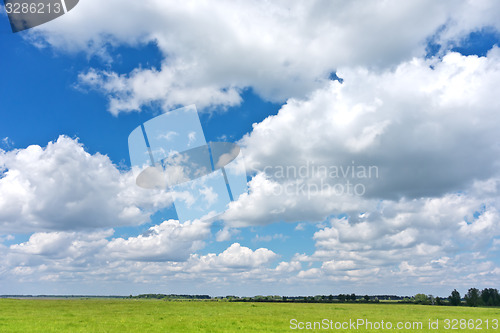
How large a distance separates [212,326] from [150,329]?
579cm

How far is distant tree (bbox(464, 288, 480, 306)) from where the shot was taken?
160m

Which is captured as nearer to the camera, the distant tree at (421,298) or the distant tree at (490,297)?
the distant tree at (421,298)

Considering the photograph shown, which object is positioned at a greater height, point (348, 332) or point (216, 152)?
point (216, 152)

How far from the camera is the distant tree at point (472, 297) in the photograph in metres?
160

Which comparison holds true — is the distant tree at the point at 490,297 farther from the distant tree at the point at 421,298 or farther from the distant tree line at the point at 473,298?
the distant tree at the point at 421,298

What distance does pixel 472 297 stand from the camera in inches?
6368

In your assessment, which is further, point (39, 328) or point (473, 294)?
point (473, 294)

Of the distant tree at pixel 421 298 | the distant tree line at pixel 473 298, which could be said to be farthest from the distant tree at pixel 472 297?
the distant tree at pixel 421 298

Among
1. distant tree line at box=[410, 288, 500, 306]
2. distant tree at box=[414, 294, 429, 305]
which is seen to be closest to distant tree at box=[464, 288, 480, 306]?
distant tree line at box=[410, 288, 500, 306]

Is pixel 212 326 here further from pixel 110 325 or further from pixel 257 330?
pixel 110 325

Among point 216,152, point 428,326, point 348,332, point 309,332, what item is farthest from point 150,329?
point 428,326

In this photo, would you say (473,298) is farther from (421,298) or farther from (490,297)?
(421,298)

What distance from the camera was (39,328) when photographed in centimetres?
3048

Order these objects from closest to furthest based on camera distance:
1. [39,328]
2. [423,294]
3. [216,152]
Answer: [216,152] < [39,328] < [423,294]
